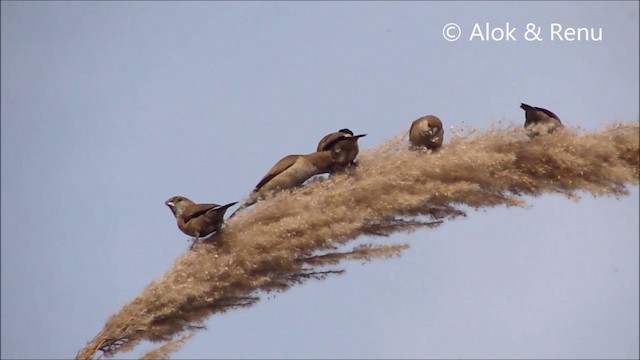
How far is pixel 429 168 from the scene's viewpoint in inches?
72.4

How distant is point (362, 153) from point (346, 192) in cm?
18

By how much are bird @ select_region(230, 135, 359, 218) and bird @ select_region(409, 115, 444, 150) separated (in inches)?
5.7

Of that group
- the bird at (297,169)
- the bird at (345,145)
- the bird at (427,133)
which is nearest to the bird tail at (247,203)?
the bird at (297,169)

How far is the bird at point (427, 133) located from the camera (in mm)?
1954

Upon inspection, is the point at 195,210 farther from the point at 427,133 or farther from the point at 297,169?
the point at 427,133

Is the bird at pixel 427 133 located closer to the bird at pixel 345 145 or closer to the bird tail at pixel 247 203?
the bird at pixel 345 145

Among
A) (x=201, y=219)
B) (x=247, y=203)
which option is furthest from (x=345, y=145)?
(x=201, y=219)

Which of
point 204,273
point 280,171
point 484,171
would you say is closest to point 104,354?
point 204,273

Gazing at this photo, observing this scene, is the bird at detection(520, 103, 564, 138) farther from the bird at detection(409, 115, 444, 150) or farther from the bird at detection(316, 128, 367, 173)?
the bird at detection(316, 128, 367, 173)

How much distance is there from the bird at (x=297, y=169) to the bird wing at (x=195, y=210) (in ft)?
0.19

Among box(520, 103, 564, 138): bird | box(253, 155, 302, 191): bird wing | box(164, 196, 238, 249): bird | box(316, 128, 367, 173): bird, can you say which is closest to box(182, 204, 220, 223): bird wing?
box(164, 196, 238, 249): bird

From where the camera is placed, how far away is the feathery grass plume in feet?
5.79

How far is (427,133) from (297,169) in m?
0.32

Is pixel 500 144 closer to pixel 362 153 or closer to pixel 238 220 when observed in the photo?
pixel 362 153
